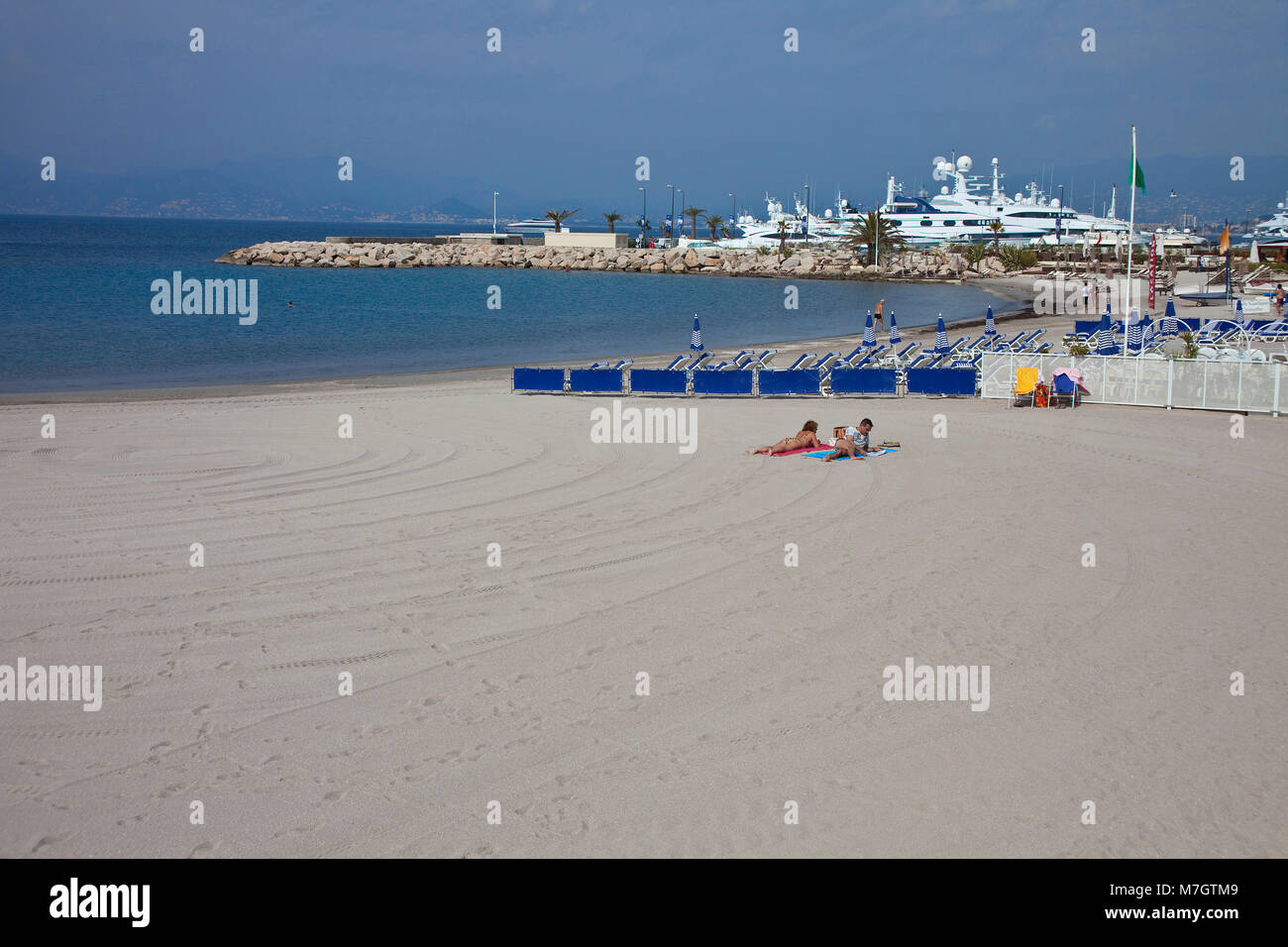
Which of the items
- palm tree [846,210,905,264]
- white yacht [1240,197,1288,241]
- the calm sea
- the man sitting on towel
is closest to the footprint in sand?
the man sitting on towel

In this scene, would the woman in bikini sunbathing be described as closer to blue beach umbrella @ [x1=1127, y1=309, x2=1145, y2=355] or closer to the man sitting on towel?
the man sitting on towel

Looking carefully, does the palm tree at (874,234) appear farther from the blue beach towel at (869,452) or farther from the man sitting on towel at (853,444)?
the man sitting on towel at (853,444)

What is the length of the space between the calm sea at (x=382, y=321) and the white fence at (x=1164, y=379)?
14.1 metres

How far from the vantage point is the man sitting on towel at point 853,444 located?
45.8 ft

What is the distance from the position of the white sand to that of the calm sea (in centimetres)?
1543

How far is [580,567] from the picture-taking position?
9.16m

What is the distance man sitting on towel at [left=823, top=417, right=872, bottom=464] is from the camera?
13953 millimetres

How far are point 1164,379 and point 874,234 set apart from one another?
75651mm

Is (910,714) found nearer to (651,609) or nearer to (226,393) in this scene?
(651,609)

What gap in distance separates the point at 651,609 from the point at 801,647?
4.14 feet

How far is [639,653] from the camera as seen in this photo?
730 cm

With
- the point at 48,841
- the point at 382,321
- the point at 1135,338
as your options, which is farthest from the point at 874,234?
the point at 48,841

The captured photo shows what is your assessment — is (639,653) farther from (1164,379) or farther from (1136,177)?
(1136,177)
